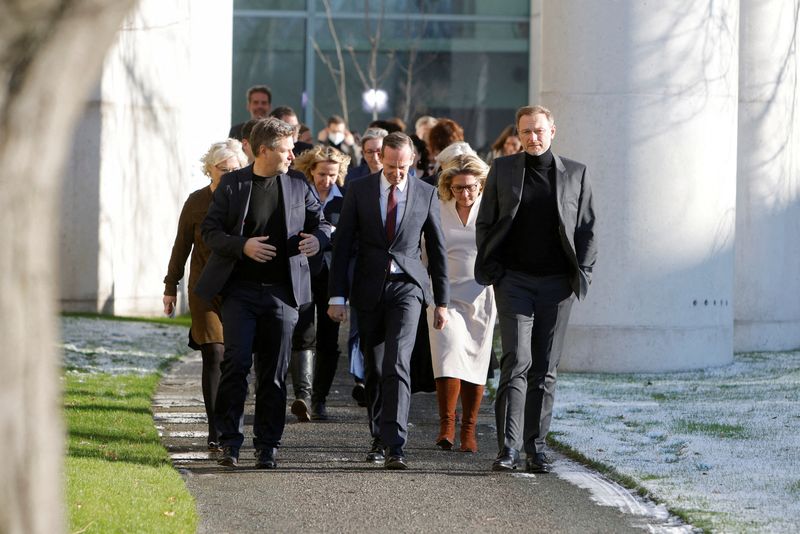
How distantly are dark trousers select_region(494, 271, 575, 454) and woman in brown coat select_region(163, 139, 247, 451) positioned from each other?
70.6 inches

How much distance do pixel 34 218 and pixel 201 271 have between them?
565cm

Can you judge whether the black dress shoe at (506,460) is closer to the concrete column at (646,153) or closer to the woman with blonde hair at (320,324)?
the woman with blonde hair at (320,324)

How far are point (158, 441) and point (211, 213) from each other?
1.61m

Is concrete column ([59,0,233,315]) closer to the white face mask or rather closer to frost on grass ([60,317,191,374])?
frost on grass ([60,317,191,374])

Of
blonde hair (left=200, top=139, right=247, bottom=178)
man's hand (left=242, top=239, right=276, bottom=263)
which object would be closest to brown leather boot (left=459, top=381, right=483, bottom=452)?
man's hand (left=242, top=239, right=276, bottom=263)

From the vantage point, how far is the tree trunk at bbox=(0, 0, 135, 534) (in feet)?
11.9

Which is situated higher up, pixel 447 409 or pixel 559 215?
pixel 559 215

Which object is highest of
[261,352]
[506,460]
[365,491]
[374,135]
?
[374,135]

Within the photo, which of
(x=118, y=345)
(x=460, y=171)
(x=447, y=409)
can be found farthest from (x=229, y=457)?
(x=118, y=345)

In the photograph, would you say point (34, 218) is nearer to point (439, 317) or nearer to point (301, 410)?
point (439, 317)

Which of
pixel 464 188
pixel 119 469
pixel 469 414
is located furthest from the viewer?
pixel 464 188

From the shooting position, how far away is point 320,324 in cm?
1124

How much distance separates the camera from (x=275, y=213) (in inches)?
342

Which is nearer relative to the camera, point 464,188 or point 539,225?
point 539,225
